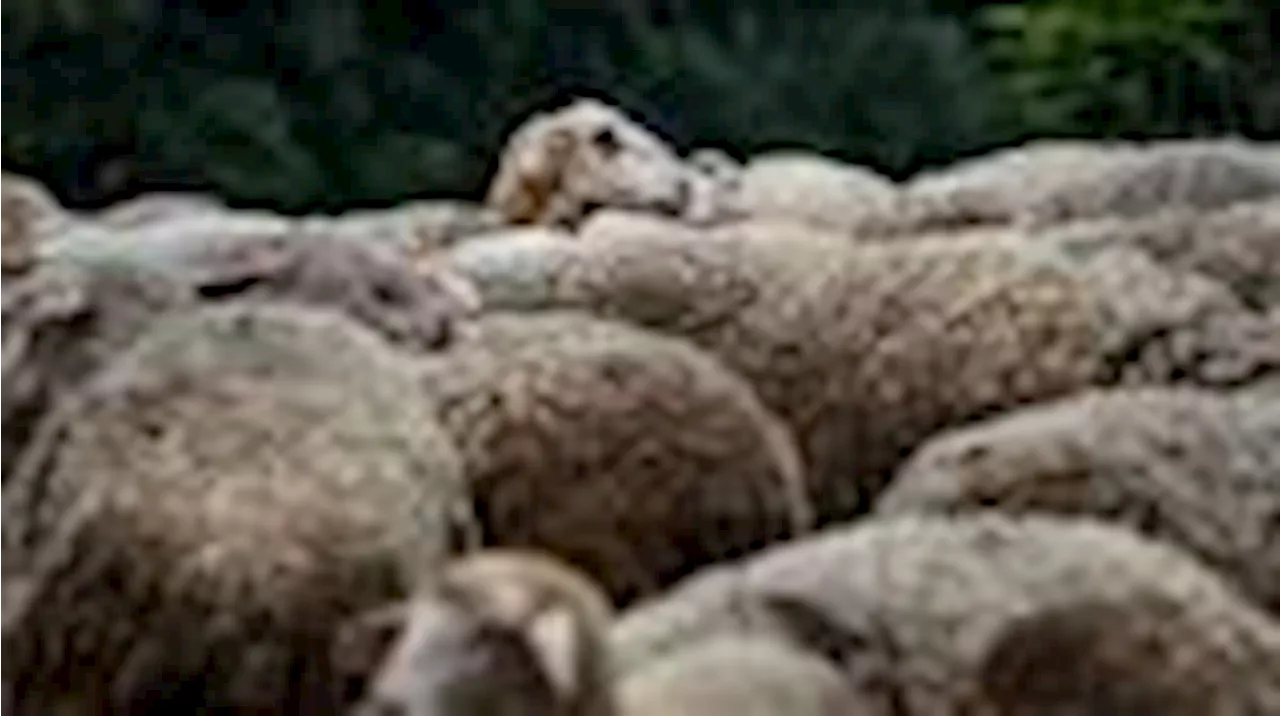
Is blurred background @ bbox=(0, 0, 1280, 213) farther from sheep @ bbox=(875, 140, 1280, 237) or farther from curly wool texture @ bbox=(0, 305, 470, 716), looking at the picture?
curly wool texture @ bbox=(0, 305, 470, 716)

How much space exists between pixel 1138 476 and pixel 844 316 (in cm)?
59

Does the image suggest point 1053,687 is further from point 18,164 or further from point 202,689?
point 18,164

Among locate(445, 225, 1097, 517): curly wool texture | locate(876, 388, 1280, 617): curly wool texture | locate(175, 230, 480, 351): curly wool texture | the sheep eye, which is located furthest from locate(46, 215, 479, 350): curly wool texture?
the sheep eye

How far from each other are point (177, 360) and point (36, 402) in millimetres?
157

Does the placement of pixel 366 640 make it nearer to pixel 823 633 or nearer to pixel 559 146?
pixel 823 633

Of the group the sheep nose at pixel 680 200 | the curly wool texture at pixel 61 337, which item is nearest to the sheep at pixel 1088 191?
the sheep nose at pixel 680 200

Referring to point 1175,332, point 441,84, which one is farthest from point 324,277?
point 441,84

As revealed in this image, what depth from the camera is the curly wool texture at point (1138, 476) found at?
265 cm

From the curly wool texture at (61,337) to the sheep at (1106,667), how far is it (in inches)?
29.1

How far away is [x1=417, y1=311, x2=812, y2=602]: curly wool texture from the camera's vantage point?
279cm

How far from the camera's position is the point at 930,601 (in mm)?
2398

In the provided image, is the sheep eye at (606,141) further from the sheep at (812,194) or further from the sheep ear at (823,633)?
the sheep ear at (823,633)

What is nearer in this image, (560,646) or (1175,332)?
(560,646)

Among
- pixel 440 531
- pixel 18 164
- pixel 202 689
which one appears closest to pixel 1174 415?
pixel 440 531
